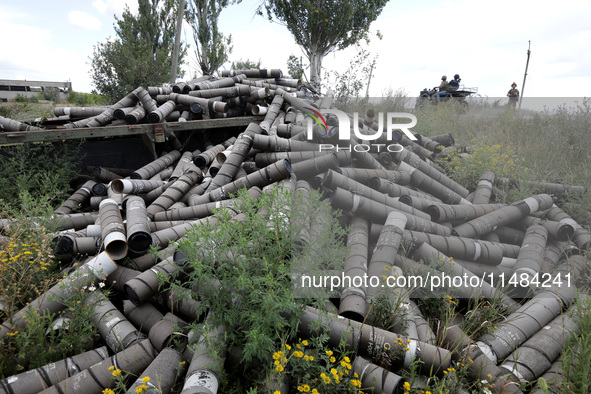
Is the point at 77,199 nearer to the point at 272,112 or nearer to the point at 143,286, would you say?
the point at 143,286

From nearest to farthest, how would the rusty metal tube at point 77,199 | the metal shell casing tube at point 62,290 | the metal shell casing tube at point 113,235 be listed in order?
the metal shell casing tube at point 62,290 → the metal shell casing tube at point 113,235 → the rusty metal tube at point 77,199

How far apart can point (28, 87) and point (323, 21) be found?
2460 cm

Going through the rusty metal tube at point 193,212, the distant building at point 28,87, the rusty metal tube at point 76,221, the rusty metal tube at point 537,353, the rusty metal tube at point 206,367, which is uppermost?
the distant building at point 28,87

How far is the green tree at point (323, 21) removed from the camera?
1573cm

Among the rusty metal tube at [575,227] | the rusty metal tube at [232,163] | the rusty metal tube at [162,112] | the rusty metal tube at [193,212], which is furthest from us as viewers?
the rusty metal tube at [162,112]

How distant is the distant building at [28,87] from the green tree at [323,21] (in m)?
18.4

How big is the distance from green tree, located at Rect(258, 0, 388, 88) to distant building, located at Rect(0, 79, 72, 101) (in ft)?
60.2

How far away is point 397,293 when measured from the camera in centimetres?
261

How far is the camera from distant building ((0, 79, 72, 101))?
25.0 m

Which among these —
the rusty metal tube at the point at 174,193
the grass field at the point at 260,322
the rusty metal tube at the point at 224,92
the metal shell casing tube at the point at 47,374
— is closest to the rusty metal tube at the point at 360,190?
the grass field at the point at 260,322

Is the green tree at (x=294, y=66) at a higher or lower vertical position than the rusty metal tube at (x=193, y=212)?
higher

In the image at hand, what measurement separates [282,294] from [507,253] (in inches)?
108

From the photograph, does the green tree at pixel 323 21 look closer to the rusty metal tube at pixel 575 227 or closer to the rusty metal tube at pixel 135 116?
the rusty metal tube at pixel 135 116

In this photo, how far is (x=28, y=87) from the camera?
26.2m
